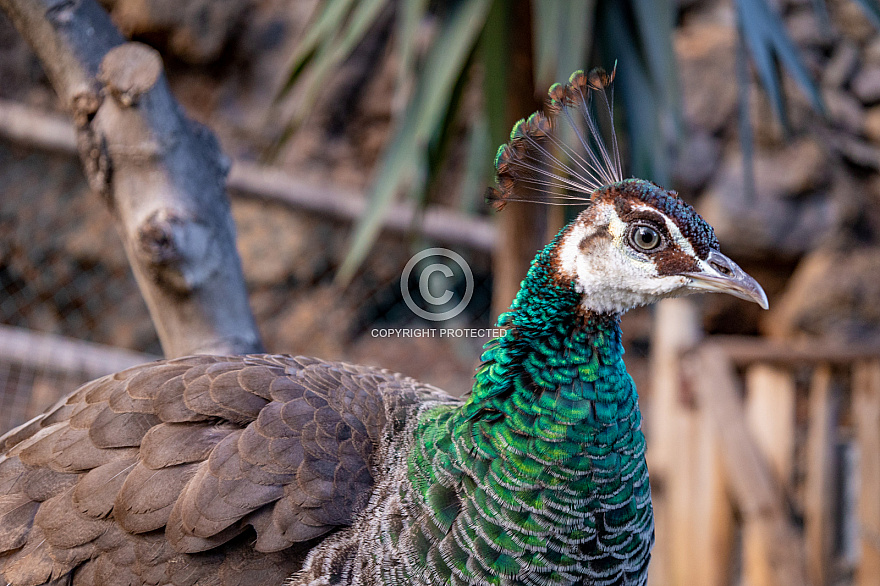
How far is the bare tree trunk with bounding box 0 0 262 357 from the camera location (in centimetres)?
128

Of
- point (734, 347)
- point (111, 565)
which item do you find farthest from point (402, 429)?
point (734, 347)

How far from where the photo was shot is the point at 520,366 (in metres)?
1.08

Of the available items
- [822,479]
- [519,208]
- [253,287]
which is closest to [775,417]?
[822,479]

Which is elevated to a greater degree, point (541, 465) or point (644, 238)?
point (644, 238)

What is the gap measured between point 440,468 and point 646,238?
468mm

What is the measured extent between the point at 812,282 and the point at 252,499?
4.41 m

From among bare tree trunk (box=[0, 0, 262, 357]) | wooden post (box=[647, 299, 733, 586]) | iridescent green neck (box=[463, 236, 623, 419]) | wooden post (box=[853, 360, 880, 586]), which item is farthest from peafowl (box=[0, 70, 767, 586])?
wooden post (box=[853, 360, 880, 586])

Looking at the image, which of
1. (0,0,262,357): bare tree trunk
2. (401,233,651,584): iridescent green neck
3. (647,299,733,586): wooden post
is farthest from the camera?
(647,299,733,586): wooden post

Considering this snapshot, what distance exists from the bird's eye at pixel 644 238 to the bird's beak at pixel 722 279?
6 cm

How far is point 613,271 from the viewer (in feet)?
3.41

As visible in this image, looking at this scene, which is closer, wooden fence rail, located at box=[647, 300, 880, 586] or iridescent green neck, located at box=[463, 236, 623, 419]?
iridescent green neck, located at box=[463, 236, 623, 419]

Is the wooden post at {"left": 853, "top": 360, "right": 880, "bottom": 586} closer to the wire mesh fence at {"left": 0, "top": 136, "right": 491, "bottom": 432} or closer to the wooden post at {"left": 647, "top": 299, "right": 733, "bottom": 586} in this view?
the wooden post at {"left": 647, "top": 299, "right": 733, "bottom": 586}

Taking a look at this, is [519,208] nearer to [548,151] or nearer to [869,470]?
[548,151]

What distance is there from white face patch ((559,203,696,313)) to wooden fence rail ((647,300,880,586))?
1.32 metres
